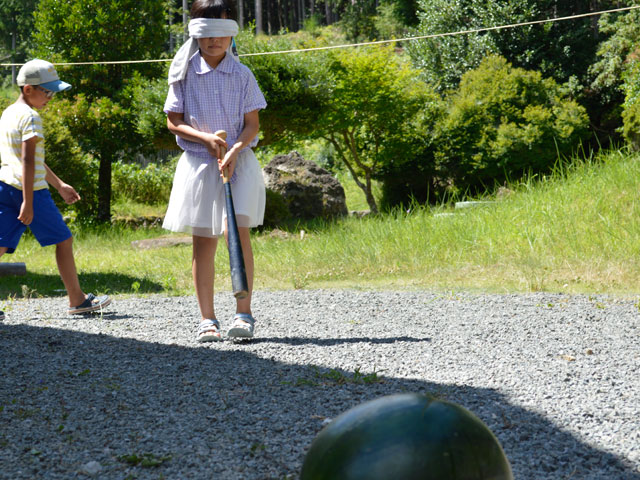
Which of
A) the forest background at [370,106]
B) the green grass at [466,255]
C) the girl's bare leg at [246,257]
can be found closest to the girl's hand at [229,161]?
the girl's bare leg at [246,257]

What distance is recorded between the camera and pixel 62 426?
226 centimetres

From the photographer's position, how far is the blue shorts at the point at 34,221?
13.2 feet

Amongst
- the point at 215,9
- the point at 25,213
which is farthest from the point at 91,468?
the point at 25,213

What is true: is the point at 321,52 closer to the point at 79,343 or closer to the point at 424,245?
the point at 424,245

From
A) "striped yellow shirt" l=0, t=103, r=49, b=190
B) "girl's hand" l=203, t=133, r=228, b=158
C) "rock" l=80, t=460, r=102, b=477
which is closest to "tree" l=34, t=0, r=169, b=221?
"striped yellow shirt" l=0, t=103, r=49, b=190

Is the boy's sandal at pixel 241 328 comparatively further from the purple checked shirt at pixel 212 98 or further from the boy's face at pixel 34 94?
the boy's face at pixel 34 94

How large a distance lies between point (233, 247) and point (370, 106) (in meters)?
9.79

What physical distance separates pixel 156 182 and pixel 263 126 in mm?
4262

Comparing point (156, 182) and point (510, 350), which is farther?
point (156, 182)

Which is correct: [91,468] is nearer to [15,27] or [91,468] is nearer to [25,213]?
[25,213]

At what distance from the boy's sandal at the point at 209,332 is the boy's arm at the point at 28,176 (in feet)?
4.45

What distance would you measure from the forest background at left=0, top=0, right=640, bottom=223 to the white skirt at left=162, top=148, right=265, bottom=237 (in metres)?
6.91

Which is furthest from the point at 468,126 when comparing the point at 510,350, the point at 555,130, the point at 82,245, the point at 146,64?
the point at 510,350

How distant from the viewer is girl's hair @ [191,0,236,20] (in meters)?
3.36
